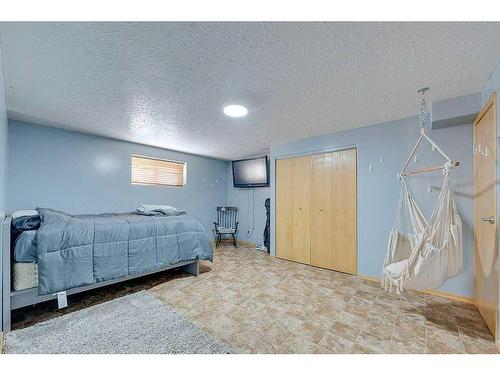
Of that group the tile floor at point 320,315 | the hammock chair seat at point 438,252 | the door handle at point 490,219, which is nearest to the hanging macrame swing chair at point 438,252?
the hammock chair seat at point 438,252

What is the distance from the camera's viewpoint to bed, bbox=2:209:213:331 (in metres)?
1.70

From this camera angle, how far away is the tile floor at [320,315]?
1528mm

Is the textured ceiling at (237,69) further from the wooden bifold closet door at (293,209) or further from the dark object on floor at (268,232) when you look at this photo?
the dark object on floor at (268,232)

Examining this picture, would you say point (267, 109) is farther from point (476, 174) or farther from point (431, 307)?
point (431, 307)

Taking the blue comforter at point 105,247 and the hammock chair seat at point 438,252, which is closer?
the hammock chair seat at point 438,252

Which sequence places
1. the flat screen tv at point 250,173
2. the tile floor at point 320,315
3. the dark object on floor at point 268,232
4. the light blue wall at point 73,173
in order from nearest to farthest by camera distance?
the tile floor at point 320,315 < the light blue wall at point 73,173 < the dark object on floor at point 268,232 < the flat screen tv at point 250,173

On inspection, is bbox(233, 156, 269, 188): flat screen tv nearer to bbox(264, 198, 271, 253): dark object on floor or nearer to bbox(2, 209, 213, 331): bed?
bbox(264, 198, 271, 253): dark object on floor

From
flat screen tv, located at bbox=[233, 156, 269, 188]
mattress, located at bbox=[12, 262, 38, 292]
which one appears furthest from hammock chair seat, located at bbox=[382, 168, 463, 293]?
mattress, located at bbox=[12, 262, 38, 292]

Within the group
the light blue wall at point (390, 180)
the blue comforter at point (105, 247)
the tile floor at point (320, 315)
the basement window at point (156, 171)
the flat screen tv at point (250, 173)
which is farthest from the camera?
the flat screen tv at point (250, 173)

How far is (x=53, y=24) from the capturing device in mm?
1164

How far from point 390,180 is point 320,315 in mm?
1900

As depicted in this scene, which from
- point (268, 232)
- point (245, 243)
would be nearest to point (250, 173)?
point (268, 232)
